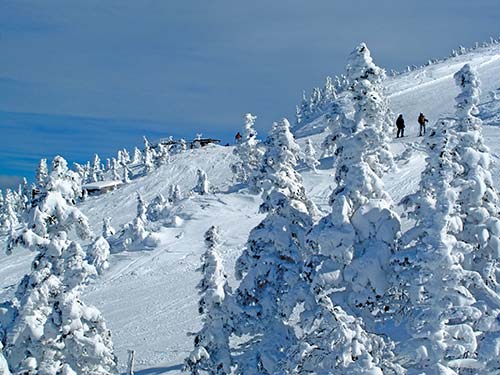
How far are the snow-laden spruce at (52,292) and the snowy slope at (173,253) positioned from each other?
9521 mm

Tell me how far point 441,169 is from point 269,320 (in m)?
6.07

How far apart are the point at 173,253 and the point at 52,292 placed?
1057 inches

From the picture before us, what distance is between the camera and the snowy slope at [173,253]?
94.8 feet

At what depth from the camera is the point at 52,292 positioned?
15398mm

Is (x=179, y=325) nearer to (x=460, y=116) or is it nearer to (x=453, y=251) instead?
(x=460, y=116)

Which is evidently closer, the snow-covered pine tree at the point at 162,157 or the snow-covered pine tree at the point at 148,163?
the snow-covered pine tree at the point at 162,157

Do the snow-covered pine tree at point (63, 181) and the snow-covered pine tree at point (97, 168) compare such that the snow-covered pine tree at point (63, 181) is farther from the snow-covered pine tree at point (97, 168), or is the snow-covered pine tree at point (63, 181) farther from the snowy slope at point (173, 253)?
the snow-covered pine tree at point (97, 168)

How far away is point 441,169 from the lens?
1435 cm

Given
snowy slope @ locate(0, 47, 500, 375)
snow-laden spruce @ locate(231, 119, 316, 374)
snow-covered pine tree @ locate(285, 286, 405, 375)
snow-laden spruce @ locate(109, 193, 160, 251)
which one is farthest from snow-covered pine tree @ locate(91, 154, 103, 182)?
snow-covered pine tree @ locate(285, 286, 405, 375)

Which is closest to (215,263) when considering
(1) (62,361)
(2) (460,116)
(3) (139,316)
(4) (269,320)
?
(4) (269,320)

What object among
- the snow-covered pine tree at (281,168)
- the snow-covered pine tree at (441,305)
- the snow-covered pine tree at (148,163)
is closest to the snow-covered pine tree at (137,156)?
the snow-covered pine tree at (148,163)

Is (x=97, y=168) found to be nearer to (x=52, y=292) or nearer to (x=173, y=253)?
(x=173, y=253)

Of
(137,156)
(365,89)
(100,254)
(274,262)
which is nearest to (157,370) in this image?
(100,254)

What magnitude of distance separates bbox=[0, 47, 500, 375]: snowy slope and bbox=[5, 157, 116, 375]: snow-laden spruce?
9.52 meters
